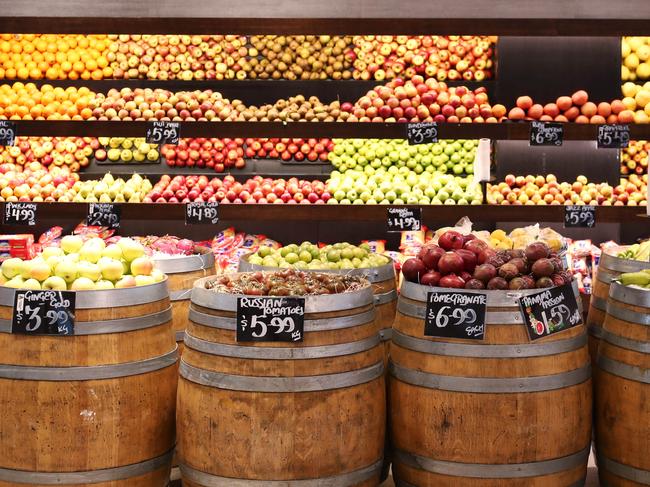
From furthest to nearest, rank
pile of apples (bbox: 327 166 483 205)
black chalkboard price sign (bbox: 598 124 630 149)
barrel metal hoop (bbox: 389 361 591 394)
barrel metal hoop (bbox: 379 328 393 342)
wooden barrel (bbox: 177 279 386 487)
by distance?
pile of apples (bbox: 327 166 483 205), black chalkboard price sign (bbox: 598 124 630 149), barrel metal hoop (bbox: 379 328 393 342), barrel metal hoop (bbox: 389 361 591 394), wooden barrel (bbox: 177 279 386 487)

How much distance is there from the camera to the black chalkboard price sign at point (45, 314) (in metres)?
2.84

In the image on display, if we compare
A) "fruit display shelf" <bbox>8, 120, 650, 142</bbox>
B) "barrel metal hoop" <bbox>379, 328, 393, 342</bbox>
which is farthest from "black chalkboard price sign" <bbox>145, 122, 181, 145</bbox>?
"barrel metal hoop" <bbox>379, 328, 393, 342</bbox>

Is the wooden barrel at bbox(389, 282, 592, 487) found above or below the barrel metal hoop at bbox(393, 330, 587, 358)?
below

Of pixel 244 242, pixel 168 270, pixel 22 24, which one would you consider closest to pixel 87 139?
pixel 22 24

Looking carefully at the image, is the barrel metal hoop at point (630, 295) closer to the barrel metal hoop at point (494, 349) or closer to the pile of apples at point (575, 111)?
the barrel metal hoop at point (494, 349)

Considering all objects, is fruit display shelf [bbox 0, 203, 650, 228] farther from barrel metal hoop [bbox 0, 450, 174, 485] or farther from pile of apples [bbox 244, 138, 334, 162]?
barrel metal hoop [bbox 0, 450, 174, 485]

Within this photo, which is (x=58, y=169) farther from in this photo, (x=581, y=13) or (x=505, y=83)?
(x=581, y=13)

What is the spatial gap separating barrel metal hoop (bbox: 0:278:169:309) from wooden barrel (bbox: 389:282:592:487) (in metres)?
1.05

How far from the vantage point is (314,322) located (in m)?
2.73

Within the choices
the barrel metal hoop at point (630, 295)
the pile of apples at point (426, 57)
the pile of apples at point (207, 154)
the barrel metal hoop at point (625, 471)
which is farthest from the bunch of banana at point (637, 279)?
the pile of apples at point (207, 154)

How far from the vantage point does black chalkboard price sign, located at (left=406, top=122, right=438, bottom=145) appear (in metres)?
5.92

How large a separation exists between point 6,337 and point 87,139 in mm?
4493

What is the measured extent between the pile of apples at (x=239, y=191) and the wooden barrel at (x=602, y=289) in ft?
9.57

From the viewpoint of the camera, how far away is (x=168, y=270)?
3.78 m
